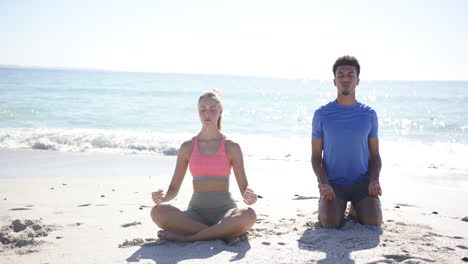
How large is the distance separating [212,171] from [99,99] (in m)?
28.1

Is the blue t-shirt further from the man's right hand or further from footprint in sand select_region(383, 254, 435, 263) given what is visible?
footprint in sand select_region(383, 254, 435, 263)

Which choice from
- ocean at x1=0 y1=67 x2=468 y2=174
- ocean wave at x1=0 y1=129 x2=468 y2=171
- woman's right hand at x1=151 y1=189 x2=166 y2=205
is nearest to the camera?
woman's right hand at x1=151 y1=189 x2=166 y2=205

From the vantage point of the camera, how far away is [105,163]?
→ 9969mm

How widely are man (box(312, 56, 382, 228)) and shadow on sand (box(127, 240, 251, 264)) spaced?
1140mm

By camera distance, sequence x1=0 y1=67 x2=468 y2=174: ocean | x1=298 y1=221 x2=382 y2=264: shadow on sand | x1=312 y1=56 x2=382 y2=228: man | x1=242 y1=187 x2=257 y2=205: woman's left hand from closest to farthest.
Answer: x1=298 y1=221 x2=382 y2=264: shadow on sand → x1=242 y1=187 x2=257 y2=205: woman's left hand → x1=312 y1=56 x2=382 y2=228: man → x1=0 y1=67 x2=468 y2=174: ocean

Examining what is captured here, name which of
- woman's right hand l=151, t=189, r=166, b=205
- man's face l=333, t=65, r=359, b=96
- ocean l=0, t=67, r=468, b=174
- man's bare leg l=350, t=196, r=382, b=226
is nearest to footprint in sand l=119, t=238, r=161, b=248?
woman's right hand l=151, t=189, r=166, b=205

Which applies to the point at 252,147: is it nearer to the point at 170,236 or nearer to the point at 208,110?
the point at 208,110

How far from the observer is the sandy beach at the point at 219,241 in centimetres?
393

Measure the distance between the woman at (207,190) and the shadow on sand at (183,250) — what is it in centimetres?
8

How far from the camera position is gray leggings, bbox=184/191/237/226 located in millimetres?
4398

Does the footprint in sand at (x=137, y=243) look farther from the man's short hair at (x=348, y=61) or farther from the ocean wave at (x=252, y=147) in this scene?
the ocean wave at (x=252, y=147)

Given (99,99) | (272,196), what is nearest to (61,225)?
(272,196)

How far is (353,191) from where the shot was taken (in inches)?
194

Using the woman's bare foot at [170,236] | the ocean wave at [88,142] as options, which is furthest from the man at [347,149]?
the ocean wave at [88,142]
